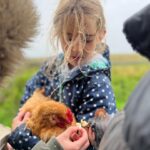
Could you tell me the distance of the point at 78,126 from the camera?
141 cm

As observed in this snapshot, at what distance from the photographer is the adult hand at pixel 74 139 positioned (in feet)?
4.50

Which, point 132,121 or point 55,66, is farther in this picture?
point 55,66

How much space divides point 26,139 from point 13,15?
20.4 inches

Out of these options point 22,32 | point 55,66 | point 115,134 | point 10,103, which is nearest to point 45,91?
point 55,66

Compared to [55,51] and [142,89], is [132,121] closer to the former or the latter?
[142,89]

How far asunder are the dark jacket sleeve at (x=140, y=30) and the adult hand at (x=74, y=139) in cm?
76

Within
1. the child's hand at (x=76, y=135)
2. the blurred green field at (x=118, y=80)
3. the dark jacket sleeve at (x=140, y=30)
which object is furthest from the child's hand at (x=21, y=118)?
the blurred green field at (x=118, y=80)

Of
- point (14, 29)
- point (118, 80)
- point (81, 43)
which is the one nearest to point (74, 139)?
point (81, 43)

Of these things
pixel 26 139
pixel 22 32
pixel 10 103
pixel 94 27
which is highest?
pixel 22 32

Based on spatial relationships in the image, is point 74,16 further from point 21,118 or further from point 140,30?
point 140,30

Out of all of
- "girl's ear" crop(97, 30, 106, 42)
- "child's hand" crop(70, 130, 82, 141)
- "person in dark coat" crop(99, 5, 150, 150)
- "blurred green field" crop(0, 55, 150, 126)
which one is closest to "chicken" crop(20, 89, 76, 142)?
"child's hand" crop(70, 130, 82, 141)

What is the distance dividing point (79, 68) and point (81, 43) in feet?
0.28

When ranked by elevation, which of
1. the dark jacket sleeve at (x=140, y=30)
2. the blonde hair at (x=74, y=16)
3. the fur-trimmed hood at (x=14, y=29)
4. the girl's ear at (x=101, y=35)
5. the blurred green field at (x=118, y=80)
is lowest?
the blurred green field at (x=118, y=80)

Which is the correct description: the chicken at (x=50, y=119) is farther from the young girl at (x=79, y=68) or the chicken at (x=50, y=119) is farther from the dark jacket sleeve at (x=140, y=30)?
the dark jacket sleeve at (x=140, y=30)
